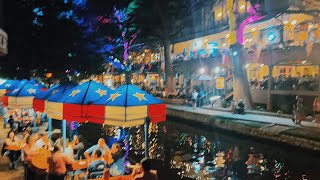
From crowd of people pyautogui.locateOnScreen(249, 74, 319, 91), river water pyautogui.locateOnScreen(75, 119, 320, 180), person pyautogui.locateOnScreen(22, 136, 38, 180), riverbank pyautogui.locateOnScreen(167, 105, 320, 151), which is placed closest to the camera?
person pyautogui.locateOnScreen(22, 136, 38, 180)

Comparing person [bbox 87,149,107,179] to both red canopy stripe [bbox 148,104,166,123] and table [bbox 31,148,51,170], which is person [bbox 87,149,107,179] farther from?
red canopy stripe [bbox 148,104,166,123]

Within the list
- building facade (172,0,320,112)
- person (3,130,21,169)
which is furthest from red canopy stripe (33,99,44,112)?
building facade (172,0,320,112)

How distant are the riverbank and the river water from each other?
0.33 meters

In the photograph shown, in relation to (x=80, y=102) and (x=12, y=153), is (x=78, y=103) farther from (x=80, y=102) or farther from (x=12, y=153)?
(x=12, y=153)

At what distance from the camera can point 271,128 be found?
690 inches

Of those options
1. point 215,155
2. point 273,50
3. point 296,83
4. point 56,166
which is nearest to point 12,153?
point 56,166

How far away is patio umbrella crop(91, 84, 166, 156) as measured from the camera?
756cm

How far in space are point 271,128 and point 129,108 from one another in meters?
11.9

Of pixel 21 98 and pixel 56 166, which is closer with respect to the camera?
pixel 56 166

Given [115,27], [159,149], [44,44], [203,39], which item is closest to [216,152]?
[159,149]

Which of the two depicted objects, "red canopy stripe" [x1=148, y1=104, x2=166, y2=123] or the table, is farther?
the table

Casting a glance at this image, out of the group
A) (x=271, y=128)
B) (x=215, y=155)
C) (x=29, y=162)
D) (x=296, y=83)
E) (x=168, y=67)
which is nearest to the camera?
(x=29, y=162)

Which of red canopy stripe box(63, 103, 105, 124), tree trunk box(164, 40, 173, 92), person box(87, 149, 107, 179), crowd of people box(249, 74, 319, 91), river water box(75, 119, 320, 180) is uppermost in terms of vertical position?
tree trunk box(164, 40, 173, 92)

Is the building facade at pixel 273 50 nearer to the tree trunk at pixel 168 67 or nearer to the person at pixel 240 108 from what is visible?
the tree trunk at pixel 168 67
